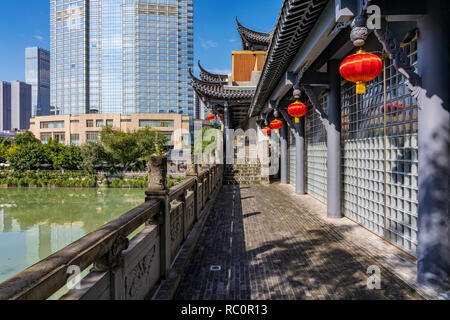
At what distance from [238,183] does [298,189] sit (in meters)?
4.54

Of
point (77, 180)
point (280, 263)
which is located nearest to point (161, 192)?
point (280, 263)

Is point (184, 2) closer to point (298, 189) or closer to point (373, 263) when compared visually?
point (298, 189)

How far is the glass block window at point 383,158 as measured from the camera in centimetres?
450

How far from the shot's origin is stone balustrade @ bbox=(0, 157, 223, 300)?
1360 mm

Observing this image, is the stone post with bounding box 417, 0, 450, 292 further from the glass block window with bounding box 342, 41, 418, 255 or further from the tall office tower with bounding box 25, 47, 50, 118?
the tall office tower with bounding box 25, 47, 50, 118

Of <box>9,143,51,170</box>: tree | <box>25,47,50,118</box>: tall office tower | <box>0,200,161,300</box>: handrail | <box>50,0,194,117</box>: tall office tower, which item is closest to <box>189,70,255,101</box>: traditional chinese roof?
<box>0,200,161,300</box>: handrail

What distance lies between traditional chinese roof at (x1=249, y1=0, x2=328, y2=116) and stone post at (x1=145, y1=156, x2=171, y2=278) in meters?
3.28

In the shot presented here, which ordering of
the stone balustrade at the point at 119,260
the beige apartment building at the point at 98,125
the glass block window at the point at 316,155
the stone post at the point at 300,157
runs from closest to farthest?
the stone balustrade at the point at 119,260 → the glass block window at the point at 316,155 → the stone post at the point at 300,157 → the beige apartment building at the point at 98,125

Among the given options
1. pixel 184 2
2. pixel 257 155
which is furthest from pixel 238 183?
pixel 184 2

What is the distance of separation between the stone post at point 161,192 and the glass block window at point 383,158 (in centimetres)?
396

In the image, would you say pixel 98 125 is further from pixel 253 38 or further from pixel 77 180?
pixel 253 38

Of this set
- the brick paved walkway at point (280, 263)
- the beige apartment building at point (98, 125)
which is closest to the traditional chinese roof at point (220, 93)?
the brick paved walkway at point (280, 263)

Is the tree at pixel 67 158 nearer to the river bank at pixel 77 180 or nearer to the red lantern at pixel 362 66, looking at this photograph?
the river bank at pixel 77 180

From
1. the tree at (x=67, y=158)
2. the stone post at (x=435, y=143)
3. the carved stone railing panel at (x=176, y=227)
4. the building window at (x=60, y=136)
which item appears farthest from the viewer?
the building window at (x=60, y=136)
